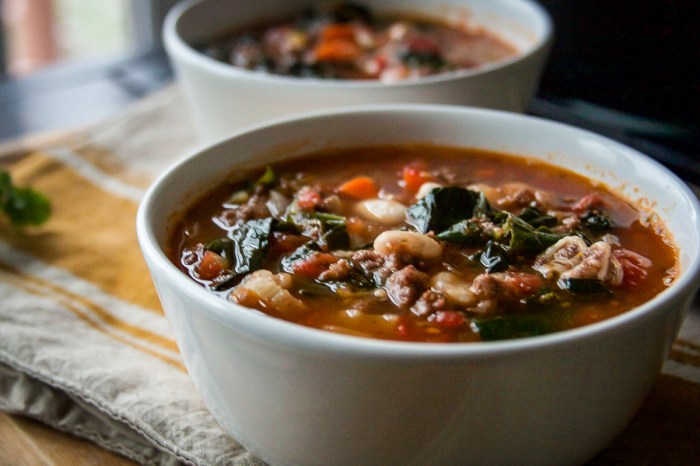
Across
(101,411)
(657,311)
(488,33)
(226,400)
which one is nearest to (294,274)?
(226,400)

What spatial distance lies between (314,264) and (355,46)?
1.76 meters

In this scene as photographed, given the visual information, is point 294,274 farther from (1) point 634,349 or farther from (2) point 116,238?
(2) point 116,238

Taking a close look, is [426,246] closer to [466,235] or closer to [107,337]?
[466,235]

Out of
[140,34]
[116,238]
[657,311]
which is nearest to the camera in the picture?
[657,311]

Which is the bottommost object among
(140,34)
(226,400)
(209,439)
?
(140,34)

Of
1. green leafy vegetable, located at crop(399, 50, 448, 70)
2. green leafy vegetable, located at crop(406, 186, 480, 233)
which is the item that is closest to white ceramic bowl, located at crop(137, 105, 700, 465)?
green leafy vegetable, located at crop(406, 186, 480, 233)

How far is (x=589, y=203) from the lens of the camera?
7.14ft

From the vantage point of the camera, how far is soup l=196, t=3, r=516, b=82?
10.6ft

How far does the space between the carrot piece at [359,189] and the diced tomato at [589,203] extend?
0.49 metres

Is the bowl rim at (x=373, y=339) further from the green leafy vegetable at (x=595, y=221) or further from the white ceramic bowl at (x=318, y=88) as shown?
the white ceramic bowl at (x=318, y=88)

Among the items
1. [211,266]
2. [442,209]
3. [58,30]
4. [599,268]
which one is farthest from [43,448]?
[58,30]

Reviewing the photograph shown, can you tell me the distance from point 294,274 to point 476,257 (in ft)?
1.27

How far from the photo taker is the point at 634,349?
62.2 inches

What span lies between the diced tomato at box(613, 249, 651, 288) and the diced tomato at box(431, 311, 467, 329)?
37 cm
